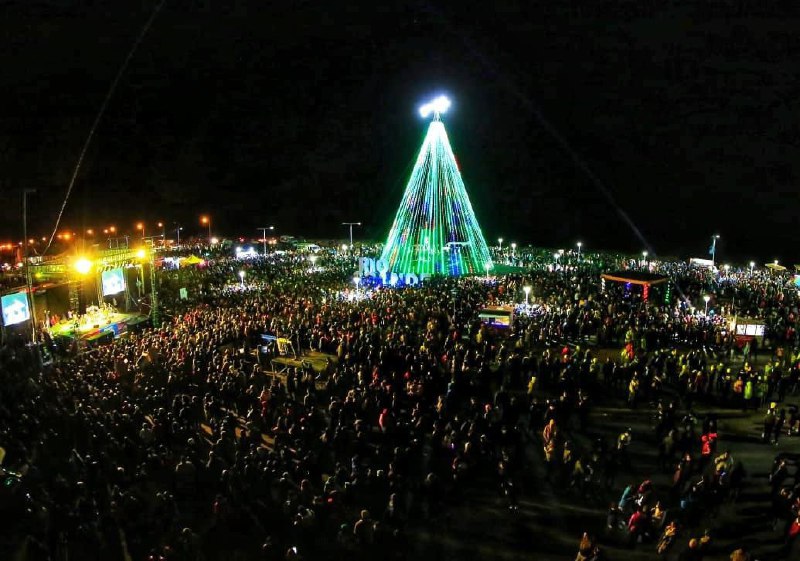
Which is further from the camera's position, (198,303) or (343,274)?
(343,274)

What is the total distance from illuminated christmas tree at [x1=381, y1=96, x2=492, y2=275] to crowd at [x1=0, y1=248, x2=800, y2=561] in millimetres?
13088

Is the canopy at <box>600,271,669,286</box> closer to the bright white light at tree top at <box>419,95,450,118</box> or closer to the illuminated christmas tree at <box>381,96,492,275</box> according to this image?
the illuminated christmas tree at <box>381,96,492,275</box>

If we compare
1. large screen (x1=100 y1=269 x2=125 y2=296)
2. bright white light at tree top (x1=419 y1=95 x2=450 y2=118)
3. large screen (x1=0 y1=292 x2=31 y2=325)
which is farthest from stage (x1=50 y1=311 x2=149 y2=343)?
bright white light at tree top (x1=419 y1=95 x2=450 y2=118)

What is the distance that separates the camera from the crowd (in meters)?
7.31

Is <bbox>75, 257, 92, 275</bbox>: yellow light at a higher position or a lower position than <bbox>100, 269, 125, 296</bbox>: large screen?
higher

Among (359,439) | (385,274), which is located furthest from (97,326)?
(359,439)

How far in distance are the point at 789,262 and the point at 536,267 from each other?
177ft

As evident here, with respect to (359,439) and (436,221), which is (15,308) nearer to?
(359,439)

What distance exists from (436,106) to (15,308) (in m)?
23.6

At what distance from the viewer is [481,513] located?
8148 mm

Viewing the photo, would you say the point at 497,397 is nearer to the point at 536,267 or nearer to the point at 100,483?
the point at 100,483

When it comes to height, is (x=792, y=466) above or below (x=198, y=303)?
below

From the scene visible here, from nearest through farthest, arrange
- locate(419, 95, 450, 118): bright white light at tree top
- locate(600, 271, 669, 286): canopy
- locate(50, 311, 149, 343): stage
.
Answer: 1. locate(50, 311, 149, 343): stage
2. locate(600, 271, 669, 286): canopy
3. locate(419, 95, 450, 118): bright white light at tree top

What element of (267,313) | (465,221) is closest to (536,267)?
(465,221)
